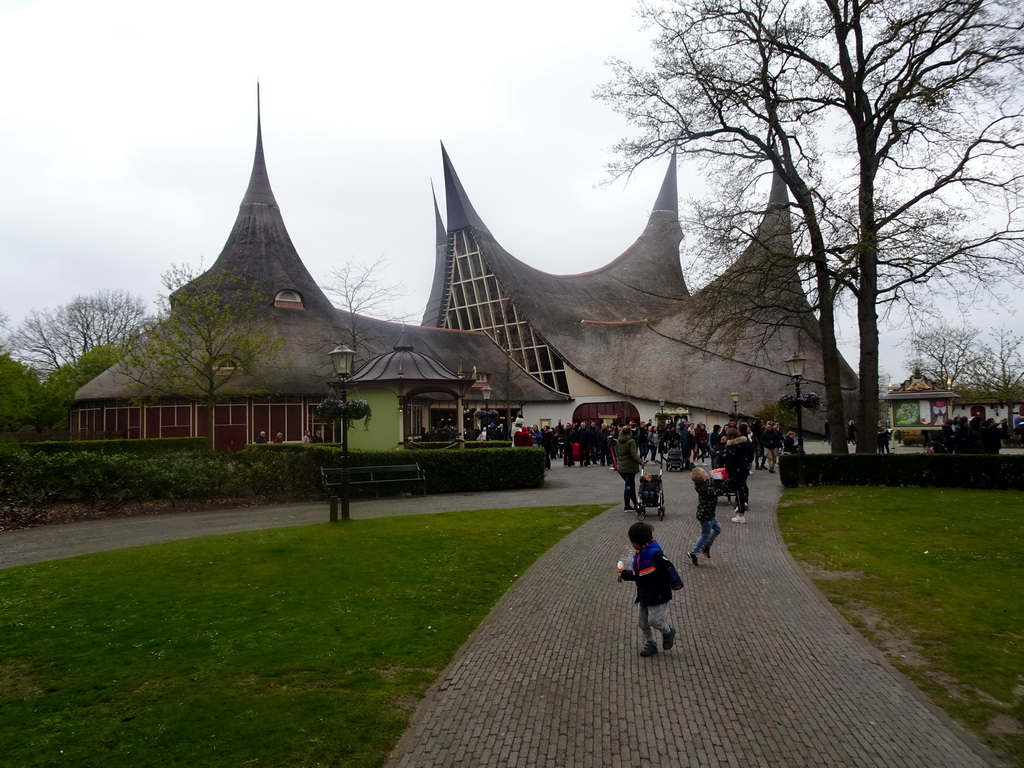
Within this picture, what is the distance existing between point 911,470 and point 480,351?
27392 mm

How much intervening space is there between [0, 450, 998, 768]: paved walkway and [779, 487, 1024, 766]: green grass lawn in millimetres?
273

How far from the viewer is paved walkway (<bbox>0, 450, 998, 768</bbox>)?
4082mm

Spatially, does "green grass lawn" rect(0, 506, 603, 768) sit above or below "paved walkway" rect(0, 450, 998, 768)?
above

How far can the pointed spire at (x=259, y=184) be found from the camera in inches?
1412

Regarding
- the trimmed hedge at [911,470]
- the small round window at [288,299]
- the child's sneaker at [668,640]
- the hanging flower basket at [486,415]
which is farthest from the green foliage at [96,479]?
the small round window at [288,299]

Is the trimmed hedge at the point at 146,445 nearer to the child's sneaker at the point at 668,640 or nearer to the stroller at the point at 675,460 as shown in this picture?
the stroller at the point at 675,460

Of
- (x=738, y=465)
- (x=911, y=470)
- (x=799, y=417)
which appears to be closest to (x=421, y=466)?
(x=738, y=465)

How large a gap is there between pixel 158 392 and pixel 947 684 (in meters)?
28.2

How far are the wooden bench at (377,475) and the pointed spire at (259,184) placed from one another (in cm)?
2406

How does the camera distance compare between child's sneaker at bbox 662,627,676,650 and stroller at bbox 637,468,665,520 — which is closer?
child's sneaker at bbox 662,627,676,650

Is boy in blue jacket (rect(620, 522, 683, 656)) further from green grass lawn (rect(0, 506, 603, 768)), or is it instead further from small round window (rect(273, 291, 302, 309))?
small round window (rect(273, 291, 302, 309))

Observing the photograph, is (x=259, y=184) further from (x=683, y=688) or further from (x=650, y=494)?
(x=683, y=688)

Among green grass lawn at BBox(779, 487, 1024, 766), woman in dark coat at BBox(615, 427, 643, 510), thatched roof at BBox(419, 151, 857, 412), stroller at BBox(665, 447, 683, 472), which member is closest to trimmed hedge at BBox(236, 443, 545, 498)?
stroller at BBox(665, 447, 683, 472)

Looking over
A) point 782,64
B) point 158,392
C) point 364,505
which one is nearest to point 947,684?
point 364,505
